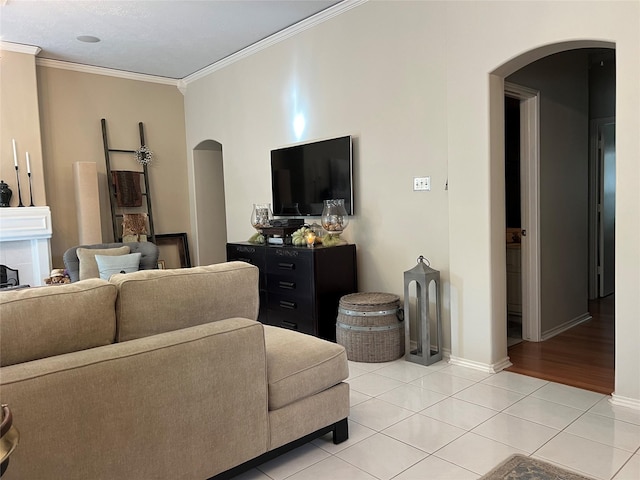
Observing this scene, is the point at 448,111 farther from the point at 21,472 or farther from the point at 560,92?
the point at 21,472

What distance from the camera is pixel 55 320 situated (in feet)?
5.28

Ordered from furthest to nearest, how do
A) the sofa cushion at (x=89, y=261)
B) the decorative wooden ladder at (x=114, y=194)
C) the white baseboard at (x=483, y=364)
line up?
the decorative wooden ladder at (x=114, y=194)
the sofa cushion at (x=89, y=261)
the white baseboard at (x=483, y=364)

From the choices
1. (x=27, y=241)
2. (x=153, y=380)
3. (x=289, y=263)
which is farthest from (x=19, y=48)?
(x=153, y=380)

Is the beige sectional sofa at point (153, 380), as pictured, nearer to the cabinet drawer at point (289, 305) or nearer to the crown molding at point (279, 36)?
the cabinet drawer at point (289, 305)

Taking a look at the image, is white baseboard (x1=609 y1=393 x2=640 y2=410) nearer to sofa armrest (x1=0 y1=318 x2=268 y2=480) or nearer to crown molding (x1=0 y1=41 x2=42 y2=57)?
sofa armrest (x1=0 y1=318 x2=268 y2=480)

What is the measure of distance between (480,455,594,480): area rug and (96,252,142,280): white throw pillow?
11.8 ft

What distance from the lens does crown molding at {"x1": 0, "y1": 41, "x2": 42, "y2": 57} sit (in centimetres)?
488

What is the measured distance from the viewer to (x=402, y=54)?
375 centimetres

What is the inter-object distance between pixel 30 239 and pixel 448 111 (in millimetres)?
A: 4404

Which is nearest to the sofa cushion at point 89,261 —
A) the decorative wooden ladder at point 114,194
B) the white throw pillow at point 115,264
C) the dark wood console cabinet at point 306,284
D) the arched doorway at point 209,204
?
the white throw pillow at point 115,264

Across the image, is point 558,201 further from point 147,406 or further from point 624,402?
point 147,406

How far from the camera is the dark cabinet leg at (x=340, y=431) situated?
2359 mm

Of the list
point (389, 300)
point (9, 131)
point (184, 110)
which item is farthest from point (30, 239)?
point (389, 300)

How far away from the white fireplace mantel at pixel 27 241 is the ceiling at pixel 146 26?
175 cm
